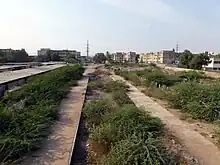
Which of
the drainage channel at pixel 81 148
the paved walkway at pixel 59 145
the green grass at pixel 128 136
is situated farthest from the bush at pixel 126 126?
the paved walkway at pixel 59 145

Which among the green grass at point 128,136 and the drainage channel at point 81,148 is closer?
the green grass at point 128,136

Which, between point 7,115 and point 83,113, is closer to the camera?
point 7,115

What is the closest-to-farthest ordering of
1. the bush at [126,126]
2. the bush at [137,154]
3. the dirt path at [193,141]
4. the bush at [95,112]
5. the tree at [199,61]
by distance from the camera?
1. the bush at [137,154]
2. the dirt path at [193,141]
3. the bush at [126,126]
4. the bush at [95,112]
5. the tree at [199,61]

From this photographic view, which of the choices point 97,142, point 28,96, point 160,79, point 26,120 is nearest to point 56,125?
point 26,120

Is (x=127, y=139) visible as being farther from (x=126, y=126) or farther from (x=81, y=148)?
(x=81, y=148)

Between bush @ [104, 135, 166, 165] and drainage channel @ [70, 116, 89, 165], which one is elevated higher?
bush @ [104, 135, 166, 165]

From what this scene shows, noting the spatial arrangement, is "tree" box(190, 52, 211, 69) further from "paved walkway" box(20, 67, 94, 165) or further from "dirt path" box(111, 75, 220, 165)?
"paved walkway" box(20, 67, 94, 165)

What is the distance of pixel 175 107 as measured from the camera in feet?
53.1

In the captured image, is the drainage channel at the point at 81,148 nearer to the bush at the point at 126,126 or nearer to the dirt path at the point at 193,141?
the bush at the point at 126,126

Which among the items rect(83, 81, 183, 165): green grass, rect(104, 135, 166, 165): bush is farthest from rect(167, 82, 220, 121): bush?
rect(104, 135, 166, 165): bush

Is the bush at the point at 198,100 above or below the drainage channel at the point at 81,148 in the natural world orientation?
above

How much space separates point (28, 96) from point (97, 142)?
21.4 ft

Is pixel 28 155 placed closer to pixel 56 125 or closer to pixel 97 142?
pixel 97 142

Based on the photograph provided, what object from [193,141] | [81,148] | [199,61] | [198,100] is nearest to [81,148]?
[81,148]
